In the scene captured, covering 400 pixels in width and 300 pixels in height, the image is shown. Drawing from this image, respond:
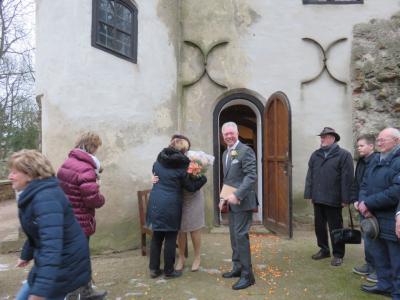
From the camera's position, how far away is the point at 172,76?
7242 mm

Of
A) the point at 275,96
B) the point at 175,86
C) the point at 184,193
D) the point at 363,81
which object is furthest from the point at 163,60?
the point at 363,81

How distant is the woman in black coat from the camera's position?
4.73 m

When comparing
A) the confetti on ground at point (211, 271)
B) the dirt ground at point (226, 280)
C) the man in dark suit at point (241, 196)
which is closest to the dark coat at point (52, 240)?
the dirt ground at point (226, 280)

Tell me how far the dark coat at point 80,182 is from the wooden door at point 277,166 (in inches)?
143

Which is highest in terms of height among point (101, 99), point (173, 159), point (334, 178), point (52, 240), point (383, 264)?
point (101, 99)

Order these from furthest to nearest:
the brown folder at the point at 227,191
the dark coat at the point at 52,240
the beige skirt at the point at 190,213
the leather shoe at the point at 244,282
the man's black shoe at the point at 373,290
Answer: the beige skirt at the point at 190,213 < the brown folder at the point at 227,191 < the leather shoe at the point at 244,282 < the man's black shoe at the point at 373,290 < the dark coat at the point at 52,240

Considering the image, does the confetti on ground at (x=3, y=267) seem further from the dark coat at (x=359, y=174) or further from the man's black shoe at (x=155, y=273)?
the dark coat at (x=359, y=174)

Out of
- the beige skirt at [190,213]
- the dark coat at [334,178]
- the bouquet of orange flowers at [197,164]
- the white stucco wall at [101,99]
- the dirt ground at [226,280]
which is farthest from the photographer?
the white stucco wall at [101,99]

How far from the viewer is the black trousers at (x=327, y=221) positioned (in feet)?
17.5

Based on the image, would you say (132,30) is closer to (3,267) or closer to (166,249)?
(166,249)

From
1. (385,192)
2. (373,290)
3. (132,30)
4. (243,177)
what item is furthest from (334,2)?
(373,290)

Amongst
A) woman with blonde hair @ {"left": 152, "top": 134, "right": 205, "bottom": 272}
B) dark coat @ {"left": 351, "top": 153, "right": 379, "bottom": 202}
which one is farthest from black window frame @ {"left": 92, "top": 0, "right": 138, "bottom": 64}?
dark coat @ {"left": 351, "top": 153, "right": 379, "bottom": 202}

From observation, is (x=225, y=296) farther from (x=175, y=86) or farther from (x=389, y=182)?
(x=175, y=86)

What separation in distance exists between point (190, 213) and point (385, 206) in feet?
7.32
